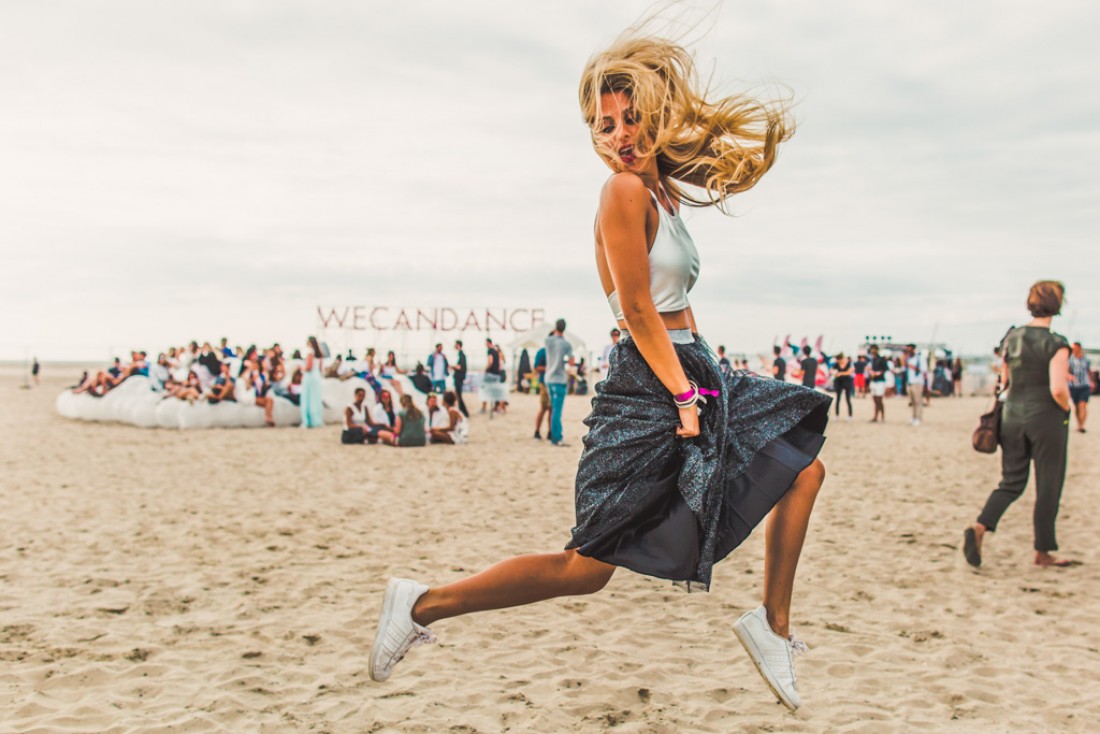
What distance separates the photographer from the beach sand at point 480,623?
377 centimetres

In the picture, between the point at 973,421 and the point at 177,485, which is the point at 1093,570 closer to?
the point at 177,485

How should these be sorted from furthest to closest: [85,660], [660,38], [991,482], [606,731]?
[991,482]
[85,660]
[606,731]
[660,38]

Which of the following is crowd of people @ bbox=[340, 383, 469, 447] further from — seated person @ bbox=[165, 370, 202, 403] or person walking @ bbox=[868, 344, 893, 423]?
person walking @ bbox=[868, 344, 893, 423]

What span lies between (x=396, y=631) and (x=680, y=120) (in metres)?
1.93

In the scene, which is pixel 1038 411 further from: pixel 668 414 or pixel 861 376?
pixel 861 376

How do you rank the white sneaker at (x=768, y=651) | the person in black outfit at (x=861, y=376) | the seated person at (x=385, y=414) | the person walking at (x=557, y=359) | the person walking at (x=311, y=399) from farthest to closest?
A: the person in black outfit at (x=861, y=376) → the person walking at (x=311, y=399) → the seated person at (x=385, y=414) → the person walking at (x=557, y=359) → the white sneaker at (x=768, y=651)

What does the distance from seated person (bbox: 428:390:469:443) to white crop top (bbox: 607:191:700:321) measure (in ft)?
43.4

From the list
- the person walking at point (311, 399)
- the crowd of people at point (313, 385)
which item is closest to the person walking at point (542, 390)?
the crowd of people at point (313, 385)

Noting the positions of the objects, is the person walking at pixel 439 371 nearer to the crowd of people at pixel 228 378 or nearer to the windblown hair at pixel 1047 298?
the crowd of people at pixel 228 378

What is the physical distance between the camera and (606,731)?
356cm

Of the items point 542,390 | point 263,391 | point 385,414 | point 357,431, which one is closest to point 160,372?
point 263,391

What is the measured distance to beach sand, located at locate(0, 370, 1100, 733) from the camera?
12.4ft

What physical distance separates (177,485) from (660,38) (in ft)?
30.2

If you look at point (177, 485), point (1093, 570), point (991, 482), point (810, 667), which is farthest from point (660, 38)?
point (991, 482)
